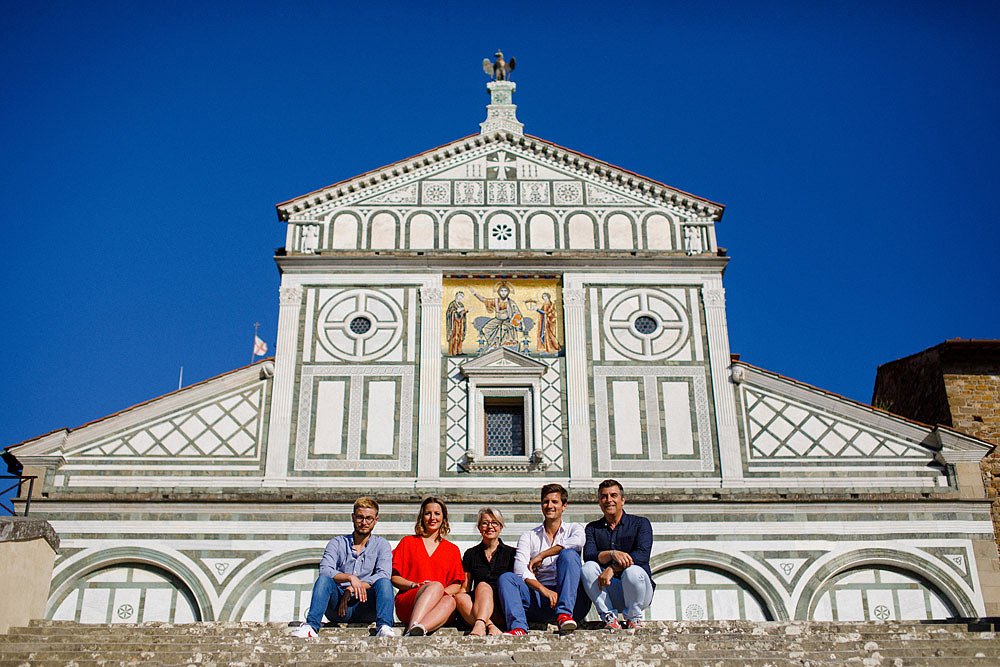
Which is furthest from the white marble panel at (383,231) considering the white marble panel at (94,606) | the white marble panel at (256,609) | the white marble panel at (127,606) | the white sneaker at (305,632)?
the white sneaker at (305,632)

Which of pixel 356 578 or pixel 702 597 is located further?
pixel 702 597

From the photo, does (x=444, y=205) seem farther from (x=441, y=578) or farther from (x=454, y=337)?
(x=441, y=578)

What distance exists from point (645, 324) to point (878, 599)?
270 inches

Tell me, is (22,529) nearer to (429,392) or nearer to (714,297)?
(429,392)

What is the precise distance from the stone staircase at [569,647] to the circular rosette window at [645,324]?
12077 mm

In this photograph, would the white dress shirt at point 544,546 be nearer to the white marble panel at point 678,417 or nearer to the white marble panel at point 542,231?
the white marble panel at point 678,417

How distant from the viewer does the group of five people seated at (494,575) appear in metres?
9.89

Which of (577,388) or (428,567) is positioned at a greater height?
(577,388)

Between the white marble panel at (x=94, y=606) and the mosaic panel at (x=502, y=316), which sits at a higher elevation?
the mosaic panel at (x=502, y=316)

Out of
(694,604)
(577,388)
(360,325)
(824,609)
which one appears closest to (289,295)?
(360,325)

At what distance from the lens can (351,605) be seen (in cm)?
1049

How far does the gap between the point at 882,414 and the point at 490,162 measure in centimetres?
990

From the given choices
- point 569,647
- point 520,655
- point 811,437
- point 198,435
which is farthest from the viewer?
point 811,437

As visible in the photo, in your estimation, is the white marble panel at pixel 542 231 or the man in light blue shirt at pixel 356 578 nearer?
the man in light blue shirt at pixel 356 578
